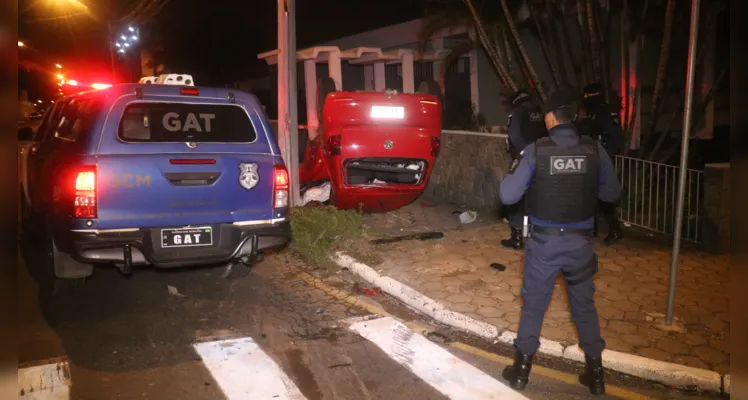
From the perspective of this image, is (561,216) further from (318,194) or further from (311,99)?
(311,99)

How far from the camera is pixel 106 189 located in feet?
16.8

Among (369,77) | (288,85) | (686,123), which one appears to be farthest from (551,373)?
(369,77)

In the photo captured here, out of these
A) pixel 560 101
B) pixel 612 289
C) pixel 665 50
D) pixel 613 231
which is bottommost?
pixel 612 289

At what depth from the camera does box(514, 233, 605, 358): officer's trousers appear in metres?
4.02

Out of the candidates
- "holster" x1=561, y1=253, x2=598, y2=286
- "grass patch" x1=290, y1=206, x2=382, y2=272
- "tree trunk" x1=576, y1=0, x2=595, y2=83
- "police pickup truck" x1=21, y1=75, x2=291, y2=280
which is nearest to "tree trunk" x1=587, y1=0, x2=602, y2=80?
"tree trunk" x1=576, y1=0, x2=595, y2=83

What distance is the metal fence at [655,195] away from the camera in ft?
26.2

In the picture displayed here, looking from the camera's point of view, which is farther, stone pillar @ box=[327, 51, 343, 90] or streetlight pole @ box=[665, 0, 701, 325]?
stone pillar @ box=[327, 51, 343, 90]

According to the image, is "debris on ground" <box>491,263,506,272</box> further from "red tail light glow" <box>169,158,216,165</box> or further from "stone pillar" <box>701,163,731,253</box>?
"red tail light glow" <box>169,158,216,165</box>

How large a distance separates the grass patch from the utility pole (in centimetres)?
113

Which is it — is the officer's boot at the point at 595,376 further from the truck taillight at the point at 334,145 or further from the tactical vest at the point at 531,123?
the truck taillight at the point at 334,145

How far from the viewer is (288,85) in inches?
371

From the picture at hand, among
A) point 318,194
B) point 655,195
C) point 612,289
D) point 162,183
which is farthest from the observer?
point 318,194

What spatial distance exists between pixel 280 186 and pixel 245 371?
1940mm

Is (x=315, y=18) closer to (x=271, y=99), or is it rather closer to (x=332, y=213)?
(x=271, y=99)
